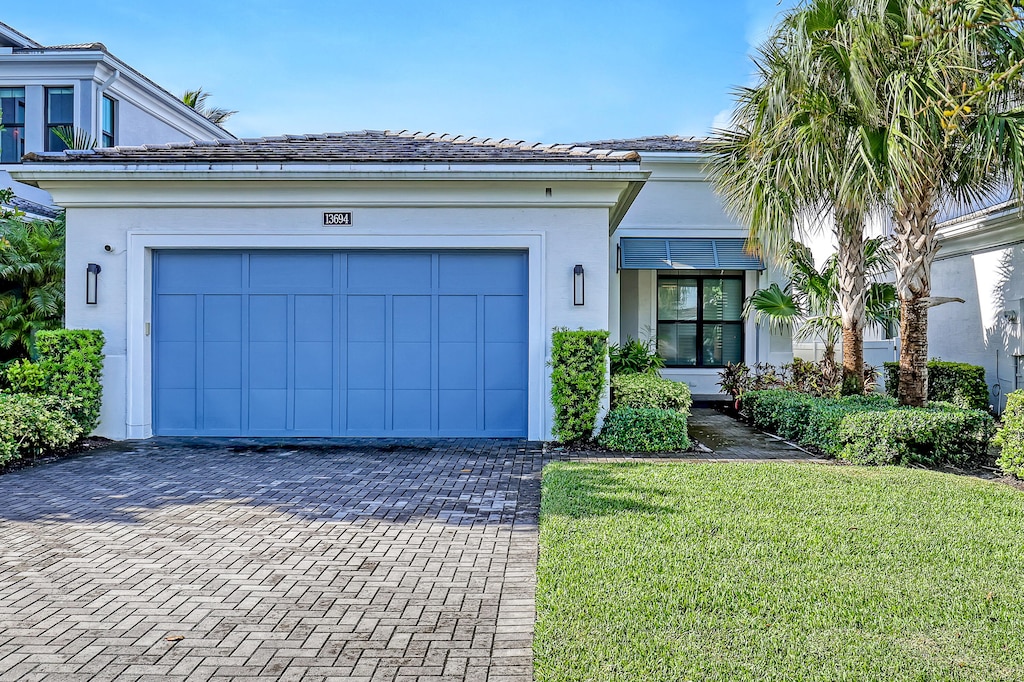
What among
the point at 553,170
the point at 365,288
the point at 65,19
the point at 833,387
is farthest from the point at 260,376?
the point at 65,19

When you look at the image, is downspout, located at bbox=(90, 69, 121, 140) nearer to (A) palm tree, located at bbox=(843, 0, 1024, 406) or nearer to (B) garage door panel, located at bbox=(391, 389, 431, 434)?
(B) garage door panel, located at bbox=(391, 389, 431, 434)

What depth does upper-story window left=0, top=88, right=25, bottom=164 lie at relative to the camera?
1934 centimetres

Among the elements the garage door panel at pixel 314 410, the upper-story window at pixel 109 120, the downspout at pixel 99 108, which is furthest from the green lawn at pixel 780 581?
the upper-story window at pixel 109 120

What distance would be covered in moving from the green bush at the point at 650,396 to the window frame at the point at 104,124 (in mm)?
16368

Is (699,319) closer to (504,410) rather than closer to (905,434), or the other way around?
(504,410)

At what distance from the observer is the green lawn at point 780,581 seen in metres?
3.47

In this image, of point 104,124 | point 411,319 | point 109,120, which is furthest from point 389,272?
point 109,120

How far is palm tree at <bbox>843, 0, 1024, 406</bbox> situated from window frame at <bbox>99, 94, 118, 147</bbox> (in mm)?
18218

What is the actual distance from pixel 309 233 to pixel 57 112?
44.0 ft

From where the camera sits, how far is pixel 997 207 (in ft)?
40.1

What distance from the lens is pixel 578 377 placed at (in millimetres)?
9727

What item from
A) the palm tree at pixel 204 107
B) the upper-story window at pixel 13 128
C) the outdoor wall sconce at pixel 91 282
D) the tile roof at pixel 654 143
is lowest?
the outdoor wall sconce at pixel 91 282

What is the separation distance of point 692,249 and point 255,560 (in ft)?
39.0

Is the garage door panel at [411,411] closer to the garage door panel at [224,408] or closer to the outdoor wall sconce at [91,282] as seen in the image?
the garage door panel at [224,408]
